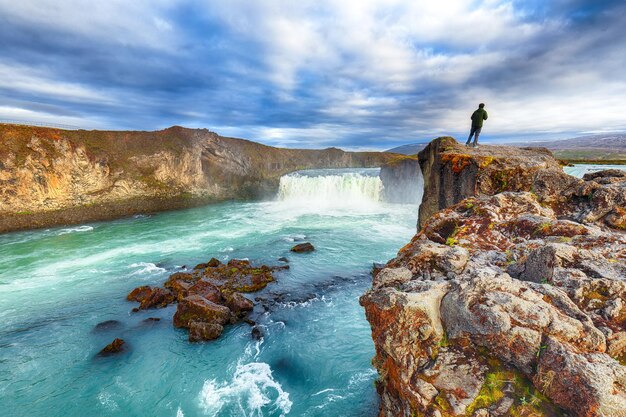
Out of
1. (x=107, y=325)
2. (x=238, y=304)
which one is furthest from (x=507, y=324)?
(x=107, y=325)

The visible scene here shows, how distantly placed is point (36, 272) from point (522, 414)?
35.6m

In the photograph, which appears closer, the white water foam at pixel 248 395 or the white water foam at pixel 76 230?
the white water foam at pixel 248 395

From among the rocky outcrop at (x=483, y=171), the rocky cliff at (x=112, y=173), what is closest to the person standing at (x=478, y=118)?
the rocky outcrop at (x=483, y=171)

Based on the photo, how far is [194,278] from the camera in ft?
73.5

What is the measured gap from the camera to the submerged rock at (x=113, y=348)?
14.9 metres

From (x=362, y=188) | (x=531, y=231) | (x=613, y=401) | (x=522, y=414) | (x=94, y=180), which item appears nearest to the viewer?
(x=613, y=401)

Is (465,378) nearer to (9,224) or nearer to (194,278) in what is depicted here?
(194,278)

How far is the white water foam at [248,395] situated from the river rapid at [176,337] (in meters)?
0.05

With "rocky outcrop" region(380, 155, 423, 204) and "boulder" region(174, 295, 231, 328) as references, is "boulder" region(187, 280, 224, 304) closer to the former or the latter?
"boulder" region(174, 295, 231, 328)

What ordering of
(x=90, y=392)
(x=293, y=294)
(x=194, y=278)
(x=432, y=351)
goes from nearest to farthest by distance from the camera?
(x=432, y=351), (x=90, y=392), (x=293, y=294), (x=194, y=278)

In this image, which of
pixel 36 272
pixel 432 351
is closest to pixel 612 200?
pixel 432 351

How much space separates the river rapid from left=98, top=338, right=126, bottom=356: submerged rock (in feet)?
1.23

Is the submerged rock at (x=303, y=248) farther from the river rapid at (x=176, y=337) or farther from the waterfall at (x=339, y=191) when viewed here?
the waterfall at (x=339, y=191)

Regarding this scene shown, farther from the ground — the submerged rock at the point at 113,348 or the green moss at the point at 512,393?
the green moss at the point at 512,393
